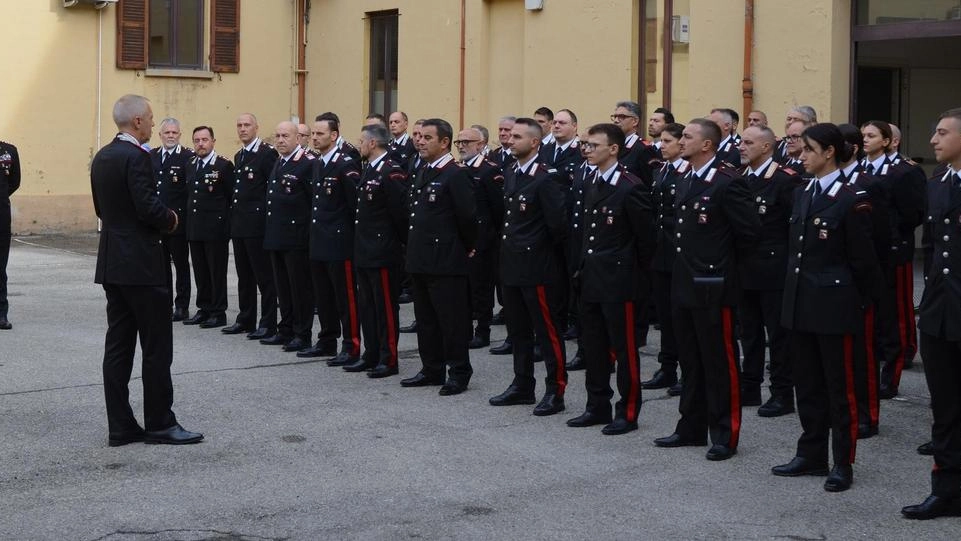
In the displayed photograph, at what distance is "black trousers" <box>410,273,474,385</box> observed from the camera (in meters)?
9.34

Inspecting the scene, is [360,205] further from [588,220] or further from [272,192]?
[588,220]

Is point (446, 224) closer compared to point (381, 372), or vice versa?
point (446, 224)

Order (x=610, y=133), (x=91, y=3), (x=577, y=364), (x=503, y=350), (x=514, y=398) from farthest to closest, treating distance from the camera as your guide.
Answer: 1. (x=91, y=3)
2. (x=503, y=350)
3. (x=577, y=364)
4. (x=514, y=398)
5. (x=610, y=133)

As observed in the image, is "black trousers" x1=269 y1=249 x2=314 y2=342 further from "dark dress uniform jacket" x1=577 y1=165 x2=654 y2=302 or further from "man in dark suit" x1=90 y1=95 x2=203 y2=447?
"dark dress uniform jacket" x1=577 y1=165 x2=654 y2=302

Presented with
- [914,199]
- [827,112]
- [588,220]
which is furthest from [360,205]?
[827,112]

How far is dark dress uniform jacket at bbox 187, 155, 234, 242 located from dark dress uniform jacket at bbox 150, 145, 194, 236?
337 millimetres

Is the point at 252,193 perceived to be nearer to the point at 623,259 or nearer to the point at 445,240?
the point at 445,240

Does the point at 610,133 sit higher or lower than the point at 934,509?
higher

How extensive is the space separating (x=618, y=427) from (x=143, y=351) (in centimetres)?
286

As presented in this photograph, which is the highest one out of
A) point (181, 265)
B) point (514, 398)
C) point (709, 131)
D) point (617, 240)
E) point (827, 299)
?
point (709, 131)

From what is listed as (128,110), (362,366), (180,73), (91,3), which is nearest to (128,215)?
(128,110)

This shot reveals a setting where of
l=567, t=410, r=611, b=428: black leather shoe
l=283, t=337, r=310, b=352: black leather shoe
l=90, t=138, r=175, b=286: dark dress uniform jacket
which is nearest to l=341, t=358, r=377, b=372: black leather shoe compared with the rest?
l=283, t=337, r=310, b=352: black leather shoe

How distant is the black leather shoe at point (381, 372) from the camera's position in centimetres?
991

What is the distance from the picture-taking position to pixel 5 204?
1219 centimetres
